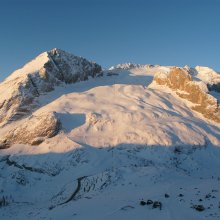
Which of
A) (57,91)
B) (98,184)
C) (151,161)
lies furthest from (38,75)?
(98,184)

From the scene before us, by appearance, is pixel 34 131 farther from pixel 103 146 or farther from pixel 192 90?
pixel 192 90

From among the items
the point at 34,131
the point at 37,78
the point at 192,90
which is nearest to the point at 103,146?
the point at 34,131

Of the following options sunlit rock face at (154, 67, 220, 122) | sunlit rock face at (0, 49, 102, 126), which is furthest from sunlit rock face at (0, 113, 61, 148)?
sunlit rock face at (154, 67, 220, 122)

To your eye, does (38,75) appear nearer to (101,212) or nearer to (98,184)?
(98,184)

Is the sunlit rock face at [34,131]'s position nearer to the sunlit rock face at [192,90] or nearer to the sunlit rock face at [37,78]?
the sunlit rock face at [37,78]

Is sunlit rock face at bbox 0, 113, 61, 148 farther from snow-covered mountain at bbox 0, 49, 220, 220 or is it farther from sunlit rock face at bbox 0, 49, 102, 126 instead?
sunlit rock face at bbox 0, 49, 102, 126
